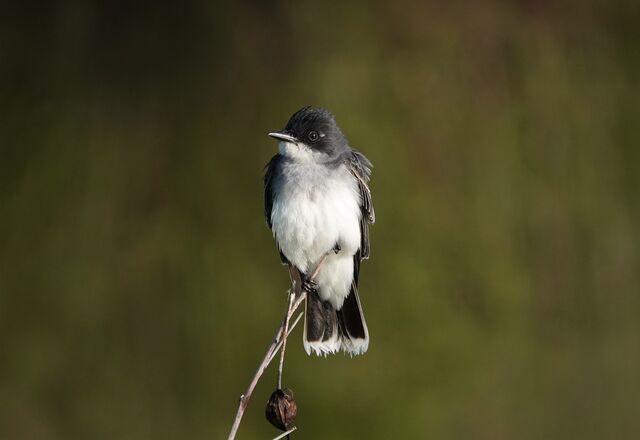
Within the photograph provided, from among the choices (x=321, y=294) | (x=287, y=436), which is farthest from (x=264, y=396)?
(x=287, y=436)

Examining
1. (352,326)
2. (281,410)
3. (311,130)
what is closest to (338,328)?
(352,326)

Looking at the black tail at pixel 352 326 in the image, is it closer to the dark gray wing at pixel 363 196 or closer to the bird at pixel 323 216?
the bird at pixel 323 216

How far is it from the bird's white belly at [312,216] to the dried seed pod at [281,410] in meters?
1.00

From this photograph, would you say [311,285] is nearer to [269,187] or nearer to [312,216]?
[312,216]

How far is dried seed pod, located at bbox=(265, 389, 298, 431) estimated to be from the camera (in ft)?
4.21

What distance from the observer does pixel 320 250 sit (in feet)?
7.64

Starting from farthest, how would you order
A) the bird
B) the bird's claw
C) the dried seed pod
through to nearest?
1. the bird
2. the bird's claw
3. the dried seed pod

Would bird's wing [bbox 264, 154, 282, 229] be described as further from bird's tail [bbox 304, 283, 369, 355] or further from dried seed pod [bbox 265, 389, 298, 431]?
dried seed pod [bbox 265, 389, 298, 431]

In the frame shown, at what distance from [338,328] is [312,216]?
0.34 metres

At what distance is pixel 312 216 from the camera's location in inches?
90.8

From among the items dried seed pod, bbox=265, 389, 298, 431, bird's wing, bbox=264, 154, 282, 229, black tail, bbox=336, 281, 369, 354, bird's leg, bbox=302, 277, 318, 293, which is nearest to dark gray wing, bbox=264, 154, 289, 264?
bird's wing, bbox=264, 154, 282, 229

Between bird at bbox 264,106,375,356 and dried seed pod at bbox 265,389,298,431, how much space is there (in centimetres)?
90

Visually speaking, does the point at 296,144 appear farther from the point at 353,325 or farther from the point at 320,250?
the point at 353,325

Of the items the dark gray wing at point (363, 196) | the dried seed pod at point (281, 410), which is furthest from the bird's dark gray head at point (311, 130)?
the dried seed pod at point (281, 410)
